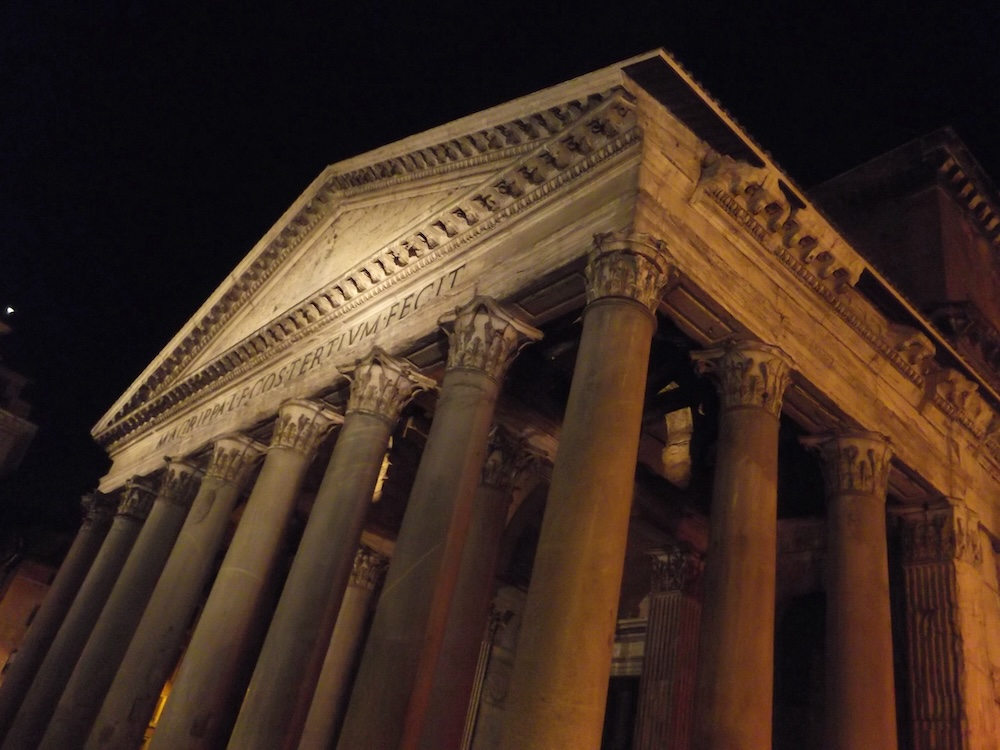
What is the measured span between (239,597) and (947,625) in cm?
856

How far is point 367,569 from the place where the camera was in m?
14.9

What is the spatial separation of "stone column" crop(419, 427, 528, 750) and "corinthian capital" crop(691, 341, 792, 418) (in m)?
3.47

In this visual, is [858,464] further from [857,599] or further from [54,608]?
[54,608]

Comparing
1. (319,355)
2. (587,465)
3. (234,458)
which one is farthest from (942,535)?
(234,458)

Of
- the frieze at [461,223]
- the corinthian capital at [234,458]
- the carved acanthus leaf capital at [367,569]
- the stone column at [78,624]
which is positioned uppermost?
the frieze at [461,223]

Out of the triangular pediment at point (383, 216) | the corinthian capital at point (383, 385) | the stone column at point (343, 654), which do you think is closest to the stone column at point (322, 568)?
the corinthian capital at point (383, 385)

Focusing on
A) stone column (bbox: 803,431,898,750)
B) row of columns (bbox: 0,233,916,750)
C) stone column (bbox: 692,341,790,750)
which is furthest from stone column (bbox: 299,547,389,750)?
stone column (bbox: 803,431,898,750)

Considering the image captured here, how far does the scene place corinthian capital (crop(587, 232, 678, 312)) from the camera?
22.6 ft

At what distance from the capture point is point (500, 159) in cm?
957

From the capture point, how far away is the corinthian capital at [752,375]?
7645mm

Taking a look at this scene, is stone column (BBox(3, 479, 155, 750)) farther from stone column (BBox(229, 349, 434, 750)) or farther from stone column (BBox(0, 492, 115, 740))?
stone column (BBox(229, 349, 434, 750))

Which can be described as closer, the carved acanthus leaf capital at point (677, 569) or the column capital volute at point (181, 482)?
the carved acanthus leaf capital at point (677, 569)

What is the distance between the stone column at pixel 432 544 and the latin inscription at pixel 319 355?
1.39m

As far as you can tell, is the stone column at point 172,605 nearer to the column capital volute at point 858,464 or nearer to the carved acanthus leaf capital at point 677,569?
the carved acanthus leaf capital at point 677,569
